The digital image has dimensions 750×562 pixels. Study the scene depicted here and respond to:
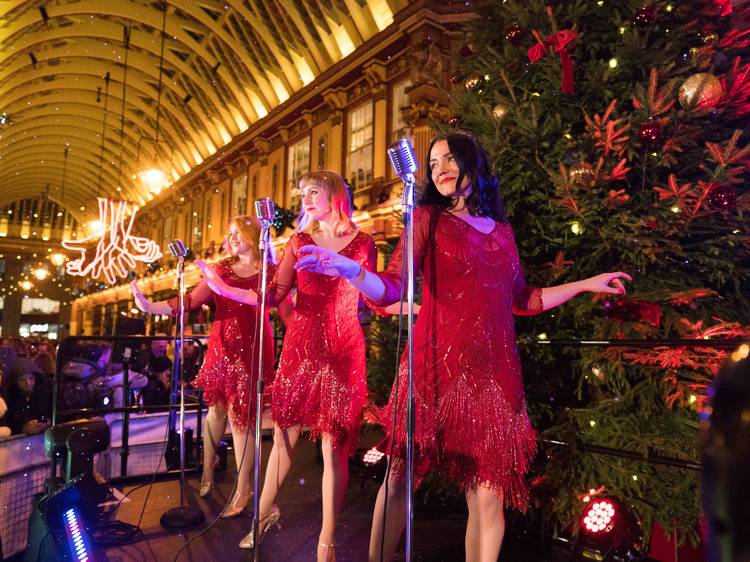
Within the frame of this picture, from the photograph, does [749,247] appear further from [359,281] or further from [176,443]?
[176,443]

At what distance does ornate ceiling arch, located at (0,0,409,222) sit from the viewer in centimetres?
1534

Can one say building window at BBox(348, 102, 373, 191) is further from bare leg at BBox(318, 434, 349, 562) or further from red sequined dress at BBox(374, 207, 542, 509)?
red sequined dress at BBox(374, 207, 542, 509)

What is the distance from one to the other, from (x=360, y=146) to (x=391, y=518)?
42.3 ft

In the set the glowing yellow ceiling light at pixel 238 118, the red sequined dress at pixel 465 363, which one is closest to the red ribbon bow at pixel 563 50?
the red sequined dress at pixel 465 363

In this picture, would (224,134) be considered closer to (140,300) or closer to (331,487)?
(140,300)

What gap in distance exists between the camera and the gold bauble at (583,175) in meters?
3.05

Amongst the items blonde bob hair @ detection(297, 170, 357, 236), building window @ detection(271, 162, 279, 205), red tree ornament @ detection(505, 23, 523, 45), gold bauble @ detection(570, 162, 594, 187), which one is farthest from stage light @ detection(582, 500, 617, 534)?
building window @ detection(271, 162, 279, 205)

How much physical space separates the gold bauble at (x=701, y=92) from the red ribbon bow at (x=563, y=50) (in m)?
0.63

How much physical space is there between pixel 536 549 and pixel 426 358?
2.07 metres

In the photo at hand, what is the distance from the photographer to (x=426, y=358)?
201 cm

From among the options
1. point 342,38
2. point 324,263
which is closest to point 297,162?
point 342,38

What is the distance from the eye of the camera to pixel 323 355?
111 inches

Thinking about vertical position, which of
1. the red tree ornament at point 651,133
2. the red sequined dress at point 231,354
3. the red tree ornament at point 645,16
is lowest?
the red sequined dress at point 231,354

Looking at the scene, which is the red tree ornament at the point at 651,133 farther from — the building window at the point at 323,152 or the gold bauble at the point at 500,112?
the building window at the point at 323,152
